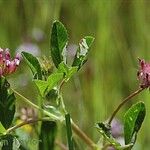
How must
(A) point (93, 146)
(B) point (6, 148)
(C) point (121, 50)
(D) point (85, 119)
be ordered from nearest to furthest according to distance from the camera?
1. (B) point (6, 148)
2. (A) point (93, 146)
3. (D) point (85, 119)
4. (C) point (121, 50)

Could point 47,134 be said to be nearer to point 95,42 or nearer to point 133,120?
point 133,120

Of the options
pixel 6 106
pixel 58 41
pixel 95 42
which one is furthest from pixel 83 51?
pixel 95 42

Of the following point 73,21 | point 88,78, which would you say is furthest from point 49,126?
point 73,21

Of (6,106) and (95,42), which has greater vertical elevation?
(95,42)

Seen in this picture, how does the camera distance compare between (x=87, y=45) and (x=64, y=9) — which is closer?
(x=87, y=45)

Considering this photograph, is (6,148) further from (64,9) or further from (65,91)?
(64,9)

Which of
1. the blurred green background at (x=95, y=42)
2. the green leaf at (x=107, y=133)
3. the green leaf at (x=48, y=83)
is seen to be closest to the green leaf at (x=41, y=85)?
the green leaf at (x=48, y=83)
